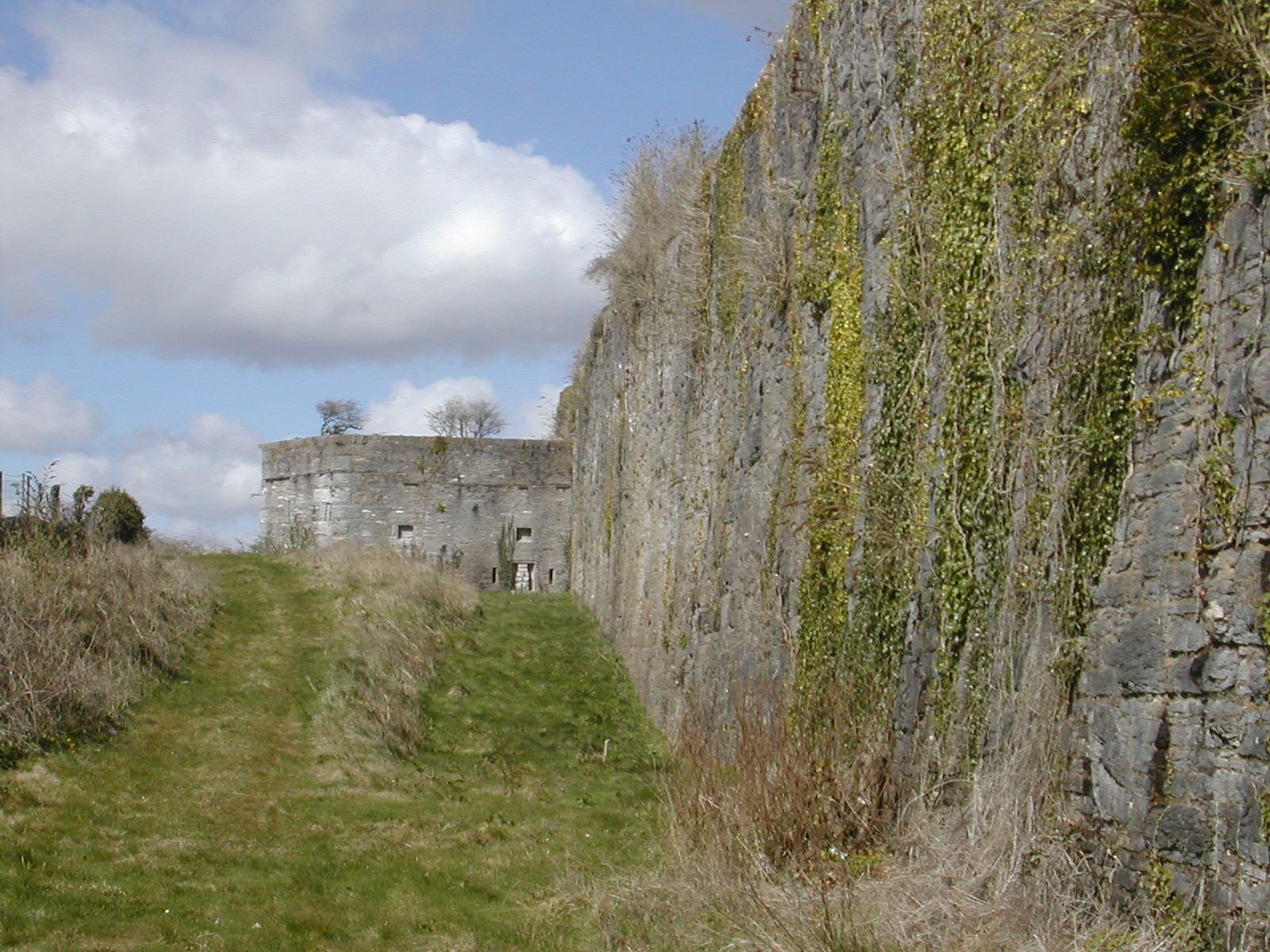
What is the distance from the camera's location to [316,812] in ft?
39.7

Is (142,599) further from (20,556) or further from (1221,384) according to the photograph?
(1221,384)

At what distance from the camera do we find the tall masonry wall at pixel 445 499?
28.3m

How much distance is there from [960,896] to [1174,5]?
3.94 m

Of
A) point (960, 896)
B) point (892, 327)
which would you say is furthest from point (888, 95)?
point (960, 896)

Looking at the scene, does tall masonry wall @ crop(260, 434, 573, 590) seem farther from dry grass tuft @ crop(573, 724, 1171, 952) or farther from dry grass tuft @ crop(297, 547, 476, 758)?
dry grass tuft @ crop(573, 724, 1171, 952)

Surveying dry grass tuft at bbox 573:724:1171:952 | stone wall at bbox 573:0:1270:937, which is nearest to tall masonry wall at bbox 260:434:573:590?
stone wall at bbox 573:0:1270:937

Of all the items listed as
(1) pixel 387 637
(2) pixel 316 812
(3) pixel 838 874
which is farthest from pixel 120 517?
(3) pixel 838 874

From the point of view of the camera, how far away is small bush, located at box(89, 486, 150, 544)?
2000 cm

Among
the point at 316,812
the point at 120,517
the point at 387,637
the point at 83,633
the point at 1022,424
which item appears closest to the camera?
the point at 1022,424

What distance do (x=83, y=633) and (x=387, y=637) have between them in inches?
155

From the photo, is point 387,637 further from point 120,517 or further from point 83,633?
point 120,517

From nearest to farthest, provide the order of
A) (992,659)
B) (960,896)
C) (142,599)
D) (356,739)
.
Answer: (960,896) < (992,659) < (356,739) < (142,599)

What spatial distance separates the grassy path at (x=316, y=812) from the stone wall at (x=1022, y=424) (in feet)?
7.12

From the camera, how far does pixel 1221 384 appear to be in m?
5.28
